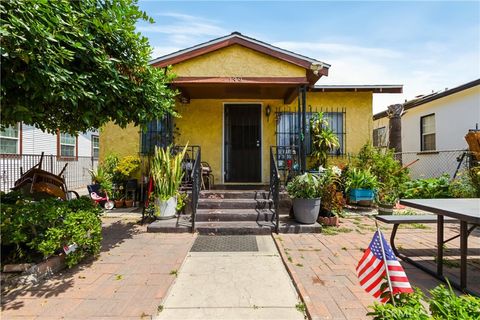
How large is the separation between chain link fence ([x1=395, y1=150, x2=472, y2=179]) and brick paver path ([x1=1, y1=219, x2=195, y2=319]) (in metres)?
8.79

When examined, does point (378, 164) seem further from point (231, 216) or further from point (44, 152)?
point (44, 152)

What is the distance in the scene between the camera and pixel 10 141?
10609 mm

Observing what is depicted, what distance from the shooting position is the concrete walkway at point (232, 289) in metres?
2.54

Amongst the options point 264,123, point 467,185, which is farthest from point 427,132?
point 264,123

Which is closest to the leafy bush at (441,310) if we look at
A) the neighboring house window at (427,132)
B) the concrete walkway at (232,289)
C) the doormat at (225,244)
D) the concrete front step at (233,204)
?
the concrete walkway at (232,289)

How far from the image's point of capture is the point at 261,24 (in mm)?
7199

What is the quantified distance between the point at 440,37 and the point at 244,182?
21.3 feet

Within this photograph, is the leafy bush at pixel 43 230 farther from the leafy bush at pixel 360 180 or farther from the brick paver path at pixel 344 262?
the leafy bush at pixel 360 180

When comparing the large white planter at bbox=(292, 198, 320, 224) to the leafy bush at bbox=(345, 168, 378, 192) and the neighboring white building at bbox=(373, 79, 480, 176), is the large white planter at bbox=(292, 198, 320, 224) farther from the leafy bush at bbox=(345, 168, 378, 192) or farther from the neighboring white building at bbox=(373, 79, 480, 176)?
the neighboring white building at bbox=(373, 79, 480, 176)

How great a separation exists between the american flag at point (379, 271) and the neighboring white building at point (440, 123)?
9.56m

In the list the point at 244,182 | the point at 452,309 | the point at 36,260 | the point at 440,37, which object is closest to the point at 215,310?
the point at 452,309

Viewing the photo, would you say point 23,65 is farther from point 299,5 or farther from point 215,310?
point 299,5

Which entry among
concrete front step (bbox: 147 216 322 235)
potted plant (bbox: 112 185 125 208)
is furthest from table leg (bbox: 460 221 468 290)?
potted plant (bbox: 112 185 125 208)

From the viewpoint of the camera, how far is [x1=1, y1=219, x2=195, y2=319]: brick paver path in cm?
252
